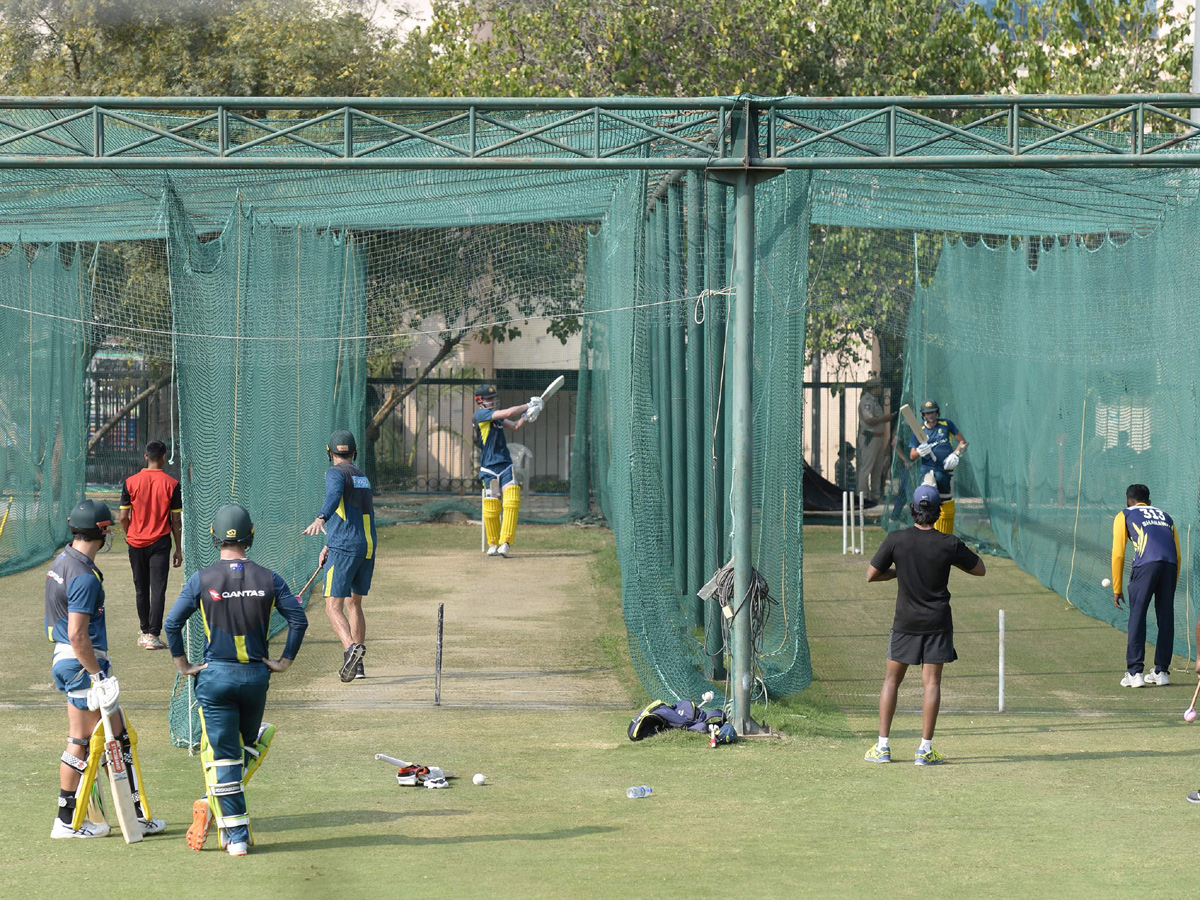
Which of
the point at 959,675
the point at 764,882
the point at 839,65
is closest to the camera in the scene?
the point at 764,882

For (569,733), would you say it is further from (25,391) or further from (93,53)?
(93,53)

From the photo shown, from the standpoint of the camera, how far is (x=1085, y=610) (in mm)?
13109

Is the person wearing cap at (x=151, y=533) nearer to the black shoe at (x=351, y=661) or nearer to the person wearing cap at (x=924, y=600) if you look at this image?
the black shoe at (x=351, y=661)

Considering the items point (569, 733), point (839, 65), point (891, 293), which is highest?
point (839, 65)

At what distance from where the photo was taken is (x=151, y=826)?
6.37m

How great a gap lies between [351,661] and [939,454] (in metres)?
8.14

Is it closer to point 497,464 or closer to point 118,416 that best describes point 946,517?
point 497,464

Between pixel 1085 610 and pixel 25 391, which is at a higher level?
pixel 25 391

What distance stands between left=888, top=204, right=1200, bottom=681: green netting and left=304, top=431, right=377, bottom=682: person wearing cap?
248 inches

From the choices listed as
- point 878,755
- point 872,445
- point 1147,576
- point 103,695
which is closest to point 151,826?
point 103,695

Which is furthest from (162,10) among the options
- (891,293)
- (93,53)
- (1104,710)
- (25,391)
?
(1104,710)

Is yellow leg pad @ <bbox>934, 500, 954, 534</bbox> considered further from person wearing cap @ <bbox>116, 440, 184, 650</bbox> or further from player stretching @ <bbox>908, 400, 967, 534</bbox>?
person wearing cap @ <bbox>116, 440, 184, 650</bbox>

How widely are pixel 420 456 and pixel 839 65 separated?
32.2ft

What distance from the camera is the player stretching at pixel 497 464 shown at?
1505cm
